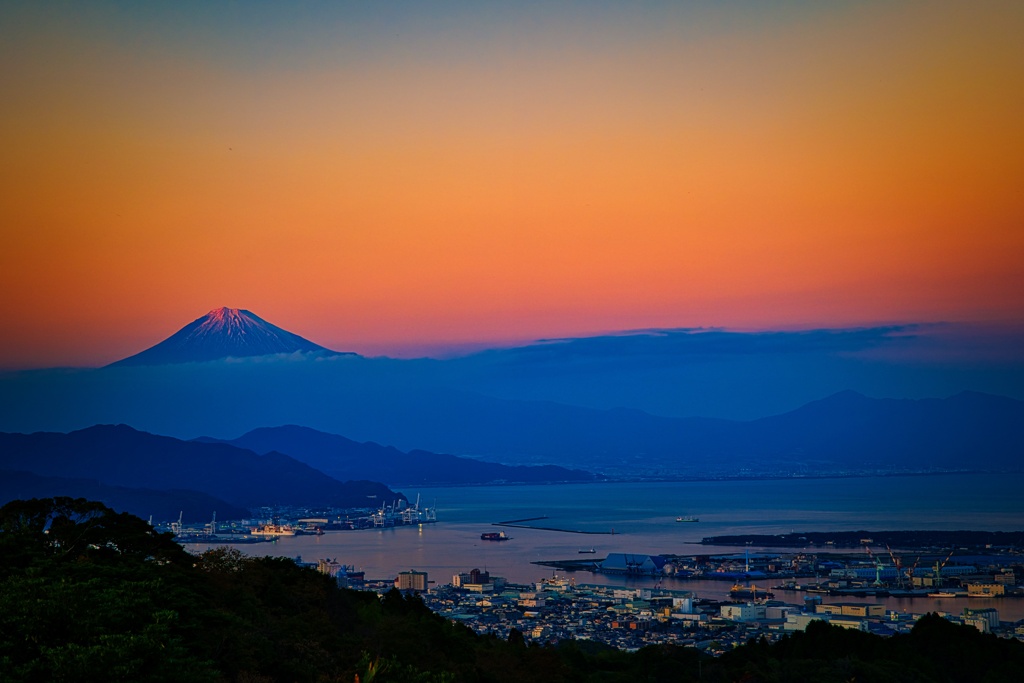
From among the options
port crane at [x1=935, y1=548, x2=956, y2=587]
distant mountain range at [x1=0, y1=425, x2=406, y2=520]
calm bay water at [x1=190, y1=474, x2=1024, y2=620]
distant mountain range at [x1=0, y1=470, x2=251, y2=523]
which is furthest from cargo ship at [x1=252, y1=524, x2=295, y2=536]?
port crane at [x1=935, y1=548, x2=956, y2=587]

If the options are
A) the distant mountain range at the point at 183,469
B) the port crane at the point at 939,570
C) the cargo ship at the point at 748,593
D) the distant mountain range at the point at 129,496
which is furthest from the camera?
the distant mountain range at the point at 183,469

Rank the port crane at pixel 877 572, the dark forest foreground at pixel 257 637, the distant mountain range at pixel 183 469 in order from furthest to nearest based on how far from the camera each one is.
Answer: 1. the distant mountain range at pixel 183 469
2. the port crane at pixel 877 572
3. the dark forest foreground at pixel 257 637

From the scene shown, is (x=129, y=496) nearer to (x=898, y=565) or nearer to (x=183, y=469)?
(x=183, y=469)

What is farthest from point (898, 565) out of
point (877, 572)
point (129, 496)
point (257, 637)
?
point (129, 496)

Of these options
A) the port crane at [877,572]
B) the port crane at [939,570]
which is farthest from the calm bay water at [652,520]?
the port crane at [939,570]

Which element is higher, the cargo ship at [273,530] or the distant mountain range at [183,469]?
the distant mountain range at [183,469]

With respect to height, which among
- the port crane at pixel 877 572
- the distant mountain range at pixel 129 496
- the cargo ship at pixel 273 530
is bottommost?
the port crane at pixel 877 572

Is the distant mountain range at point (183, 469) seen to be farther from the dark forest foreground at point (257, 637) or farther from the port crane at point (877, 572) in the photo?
the dark forest foreground at point (257, 637)
